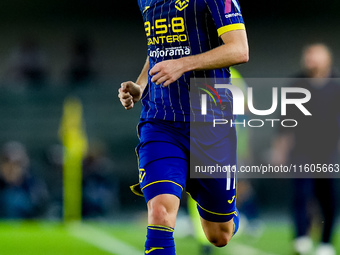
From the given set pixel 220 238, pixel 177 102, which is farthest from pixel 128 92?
pixel 220 238

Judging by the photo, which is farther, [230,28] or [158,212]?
[230,28]

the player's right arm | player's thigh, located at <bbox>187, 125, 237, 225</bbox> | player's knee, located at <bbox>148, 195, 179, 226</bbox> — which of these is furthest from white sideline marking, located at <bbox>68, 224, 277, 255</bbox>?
player's knee, located at <bbox>148, 195, 179, 226</bbox>

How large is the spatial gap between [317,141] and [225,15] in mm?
3709

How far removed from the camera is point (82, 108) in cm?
1349

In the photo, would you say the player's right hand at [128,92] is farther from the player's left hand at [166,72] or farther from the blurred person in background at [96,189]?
the blurred person in background at [96,189]

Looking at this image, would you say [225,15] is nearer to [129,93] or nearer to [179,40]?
[179,40]

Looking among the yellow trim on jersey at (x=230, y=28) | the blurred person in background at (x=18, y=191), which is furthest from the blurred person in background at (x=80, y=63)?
the yellow trim on jersey at (x=230, y=28)

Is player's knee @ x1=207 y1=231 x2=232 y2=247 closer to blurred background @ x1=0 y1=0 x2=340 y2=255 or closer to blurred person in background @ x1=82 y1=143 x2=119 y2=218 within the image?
blurred background @ x1=0 y1=0 x2=340 y2=255

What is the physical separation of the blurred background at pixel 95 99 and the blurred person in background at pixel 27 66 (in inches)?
1.2

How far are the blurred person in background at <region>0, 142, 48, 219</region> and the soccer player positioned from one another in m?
7.32

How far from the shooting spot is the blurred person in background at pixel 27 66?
48.9 feet

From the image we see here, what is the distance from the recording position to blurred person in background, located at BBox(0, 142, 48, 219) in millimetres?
11672

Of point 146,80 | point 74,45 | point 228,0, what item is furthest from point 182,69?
point 74,45

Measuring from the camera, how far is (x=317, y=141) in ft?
25.0
